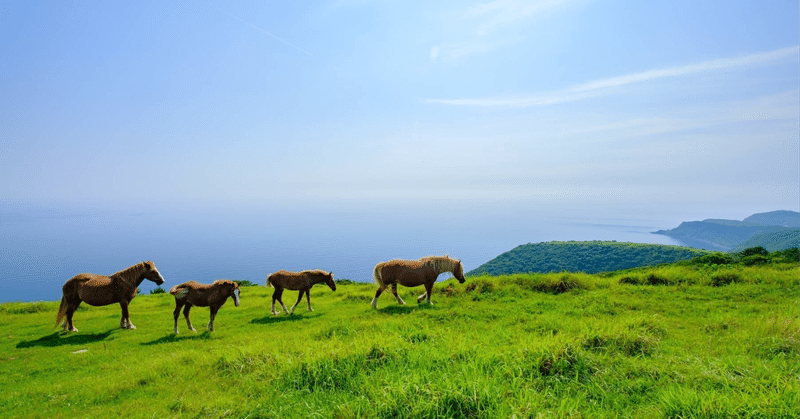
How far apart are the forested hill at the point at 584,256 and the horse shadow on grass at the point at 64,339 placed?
66.5m

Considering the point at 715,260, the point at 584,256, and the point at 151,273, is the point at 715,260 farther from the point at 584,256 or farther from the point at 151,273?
the point at 584,256

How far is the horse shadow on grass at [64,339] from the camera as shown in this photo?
39.0 feet

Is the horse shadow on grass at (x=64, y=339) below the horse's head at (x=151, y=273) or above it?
below

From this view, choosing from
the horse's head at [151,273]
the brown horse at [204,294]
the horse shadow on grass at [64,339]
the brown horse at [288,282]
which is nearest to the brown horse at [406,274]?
the brown horse at [288,282]

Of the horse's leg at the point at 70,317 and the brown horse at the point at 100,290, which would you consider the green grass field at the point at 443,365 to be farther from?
the brown horse at the point at 100,290

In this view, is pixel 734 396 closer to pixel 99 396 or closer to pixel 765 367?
pixel 765 367

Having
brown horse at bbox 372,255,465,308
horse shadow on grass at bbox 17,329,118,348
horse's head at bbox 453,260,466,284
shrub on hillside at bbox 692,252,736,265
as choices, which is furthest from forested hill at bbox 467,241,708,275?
horse shadow on grass at bbox 17,329,118,348

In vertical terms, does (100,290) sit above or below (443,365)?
below

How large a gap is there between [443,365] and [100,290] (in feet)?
45.6

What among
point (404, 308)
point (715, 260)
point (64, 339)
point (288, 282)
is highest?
point (715, 260)

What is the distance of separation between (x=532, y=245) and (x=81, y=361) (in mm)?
104353

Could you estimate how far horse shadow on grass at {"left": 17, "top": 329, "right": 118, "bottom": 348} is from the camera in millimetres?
11898

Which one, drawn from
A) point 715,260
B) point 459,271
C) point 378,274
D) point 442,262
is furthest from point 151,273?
point 715,260

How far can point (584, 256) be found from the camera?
282 feet
